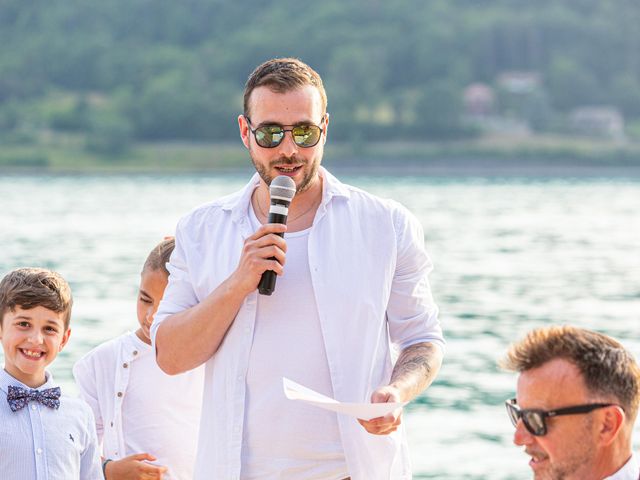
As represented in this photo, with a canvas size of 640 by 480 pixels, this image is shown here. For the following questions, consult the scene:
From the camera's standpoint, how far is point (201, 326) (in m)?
3.60

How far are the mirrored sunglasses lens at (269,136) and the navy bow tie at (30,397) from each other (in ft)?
3.38

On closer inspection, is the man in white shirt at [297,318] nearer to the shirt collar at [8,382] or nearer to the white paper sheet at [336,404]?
the white paper sheet at [336,404]

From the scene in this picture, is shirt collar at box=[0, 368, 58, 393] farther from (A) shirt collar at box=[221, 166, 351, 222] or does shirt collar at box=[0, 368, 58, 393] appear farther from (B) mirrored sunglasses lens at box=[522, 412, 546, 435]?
(B) mirrored sunglasses lens at box=[522, 412, 546, 435]

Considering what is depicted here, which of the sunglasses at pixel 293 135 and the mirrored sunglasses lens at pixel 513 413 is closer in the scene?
the mirrored sunglasses lens at pixel 513 413

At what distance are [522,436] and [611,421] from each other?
0.79ft

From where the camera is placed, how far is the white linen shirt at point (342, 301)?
3.62 m

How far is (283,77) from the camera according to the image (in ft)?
12.1

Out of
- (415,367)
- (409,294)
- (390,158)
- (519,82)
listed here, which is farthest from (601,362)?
(519,82)

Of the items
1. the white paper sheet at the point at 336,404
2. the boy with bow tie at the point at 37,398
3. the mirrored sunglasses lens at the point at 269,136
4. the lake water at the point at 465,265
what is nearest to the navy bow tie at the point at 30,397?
the boy with bow tie at the point at 37,398

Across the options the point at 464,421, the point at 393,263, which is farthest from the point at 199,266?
the point at 464,421

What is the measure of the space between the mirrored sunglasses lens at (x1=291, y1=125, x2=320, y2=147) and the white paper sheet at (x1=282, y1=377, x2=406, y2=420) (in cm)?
74

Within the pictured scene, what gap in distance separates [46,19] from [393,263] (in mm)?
137357

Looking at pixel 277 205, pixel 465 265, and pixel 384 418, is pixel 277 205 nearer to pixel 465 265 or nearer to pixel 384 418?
pixel 384 418

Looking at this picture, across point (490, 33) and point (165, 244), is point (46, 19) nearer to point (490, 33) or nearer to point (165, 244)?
point (490, 33)
